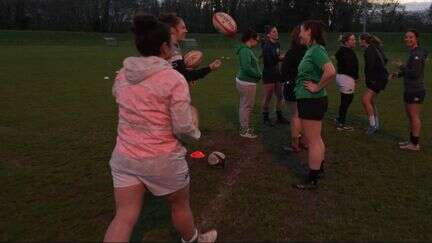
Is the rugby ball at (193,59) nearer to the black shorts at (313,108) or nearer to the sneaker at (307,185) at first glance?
the black shorts at (313,108)

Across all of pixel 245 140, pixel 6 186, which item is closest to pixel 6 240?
pixel 6 186

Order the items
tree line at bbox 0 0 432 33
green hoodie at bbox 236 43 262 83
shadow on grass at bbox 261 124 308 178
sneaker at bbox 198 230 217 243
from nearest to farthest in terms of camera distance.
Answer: sneaker at bbox 198 230 217 243 → shadow on grass at bbox 261 124 308 178 → green hoodie at bbox 236 43 262 83 → tree line at bbox 0 0 432 33

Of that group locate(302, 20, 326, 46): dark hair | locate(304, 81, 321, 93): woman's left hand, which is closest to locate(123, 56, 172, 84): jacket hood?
locate(304, 81, 321, 93): woman's left hand

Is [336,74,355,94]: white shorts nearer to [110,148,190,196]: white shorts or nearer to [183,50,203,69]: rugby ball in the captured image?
[183,50,203,69]: rugby ball

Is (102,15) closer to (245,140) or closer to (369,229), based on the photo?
(245,140)

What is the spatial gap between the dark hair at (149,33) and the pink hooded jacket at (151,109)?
0.30 feet

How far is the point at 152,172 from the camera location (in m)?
3.72

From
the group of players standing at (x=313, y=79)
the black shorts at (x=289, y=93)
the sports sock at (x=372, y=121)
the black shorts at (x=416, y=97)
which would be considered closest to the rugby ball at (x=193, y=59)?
the group of players standing at (x=313, y=79)

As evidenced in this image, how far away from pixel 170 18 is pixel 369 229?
303 cm

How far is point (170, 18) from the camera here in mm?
5316

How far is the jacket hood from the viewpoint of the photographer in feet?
11.8

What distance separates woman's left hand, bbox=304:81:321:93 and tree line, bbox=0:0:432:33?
50539mm

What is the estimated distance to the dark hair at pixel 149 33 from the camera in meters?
3.63

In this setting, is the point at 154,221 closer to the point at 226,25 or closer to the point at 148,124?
the point at 148,124
